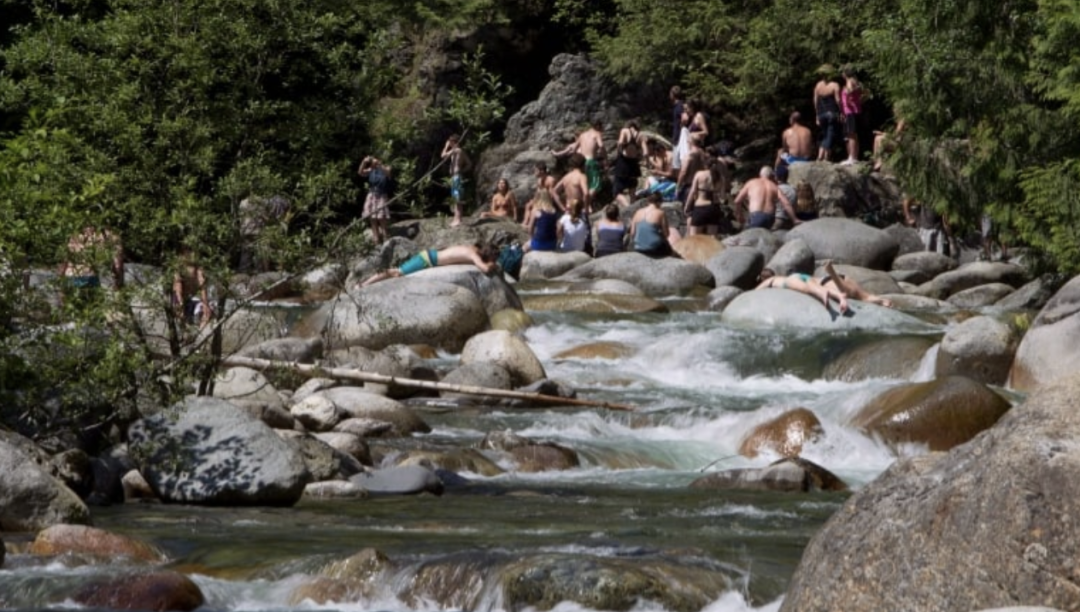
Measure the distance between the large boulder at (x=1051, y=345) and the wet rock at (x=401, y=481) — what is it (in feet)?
22.4

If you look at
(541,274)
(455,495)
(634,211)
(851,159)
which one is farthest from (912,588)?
(851,159)

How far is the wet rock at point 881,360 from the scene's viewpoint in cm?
1930

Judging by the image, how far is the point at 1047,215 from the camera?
69.2ft

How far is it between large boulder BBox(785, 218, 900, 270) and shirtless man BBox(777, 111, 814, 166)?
416 cm

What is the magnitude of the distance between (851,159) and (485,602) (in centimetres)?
2523

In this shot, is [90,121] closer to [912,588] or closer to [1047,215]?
[912,588]

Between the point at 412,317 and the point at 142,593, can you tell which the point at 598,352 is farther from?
the point at 142,593

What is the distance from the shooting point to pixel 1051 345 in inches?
703

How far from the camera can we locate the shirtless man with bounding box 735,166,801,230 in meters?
30.2

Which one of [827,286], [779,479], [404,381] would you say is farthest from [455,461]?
[827,286]

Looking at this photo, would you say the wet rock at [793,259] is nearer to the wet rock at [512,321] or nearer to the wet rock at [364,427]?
the wet rock at [512,321]

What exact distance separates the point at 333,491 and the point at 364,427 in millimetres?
2818

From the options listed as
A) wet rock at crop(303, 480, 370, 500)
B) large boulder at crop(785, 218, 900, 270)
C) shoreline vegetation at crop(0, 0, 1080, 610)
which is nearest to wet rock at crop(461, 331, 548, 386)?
shoreline vegetation at crop(0, 0, 1080, 610)

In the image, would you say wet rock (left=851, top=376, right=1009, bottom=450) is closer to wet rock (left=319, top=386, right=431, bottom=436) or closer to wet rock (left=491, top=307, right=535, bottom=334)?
wet rock (left=319, top=386, right=431, bottom=436)
